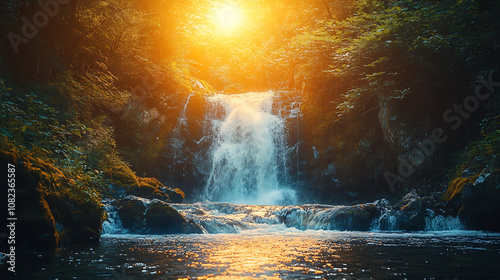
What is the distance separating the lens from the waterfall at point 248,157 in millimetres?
21172

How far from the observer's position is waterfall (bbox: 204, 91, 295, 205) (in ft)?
69.5

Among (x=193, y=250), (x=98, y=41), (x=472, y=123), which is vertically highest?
(x=98, y=41)

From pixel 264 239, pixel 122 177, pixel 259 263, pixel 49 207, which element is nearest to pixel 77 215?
pixel 49 207

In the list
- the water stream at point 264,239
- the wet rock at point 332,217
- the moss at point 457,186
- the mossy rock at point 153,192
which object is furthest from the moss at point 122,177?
A: the moss at point 457,186

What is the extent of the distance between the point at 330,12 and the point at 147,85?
13391 mm

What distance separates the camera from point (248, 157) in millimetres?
22297

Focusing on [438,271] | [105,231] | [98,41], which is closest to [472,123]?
[438,271]

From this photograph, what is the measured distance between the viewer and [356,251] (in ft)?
19.7

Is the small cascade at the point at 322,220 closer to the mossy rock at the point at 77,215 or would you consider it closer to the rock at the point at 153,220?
the rock at the point at 153,220

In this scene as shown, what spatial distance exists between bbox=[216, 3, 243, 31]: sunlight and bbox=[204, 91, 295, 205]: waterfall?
6265 millimetres

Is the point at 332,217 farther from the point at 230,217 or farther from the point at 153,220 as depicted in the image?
the point at 153,220

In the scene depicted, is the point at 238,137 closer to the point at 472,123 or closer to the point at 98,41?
the point at 98,41

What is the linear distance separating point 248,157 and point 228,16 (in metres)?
8.91

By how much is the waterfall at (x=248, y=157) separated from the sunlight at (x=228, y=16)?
20.6 feet
